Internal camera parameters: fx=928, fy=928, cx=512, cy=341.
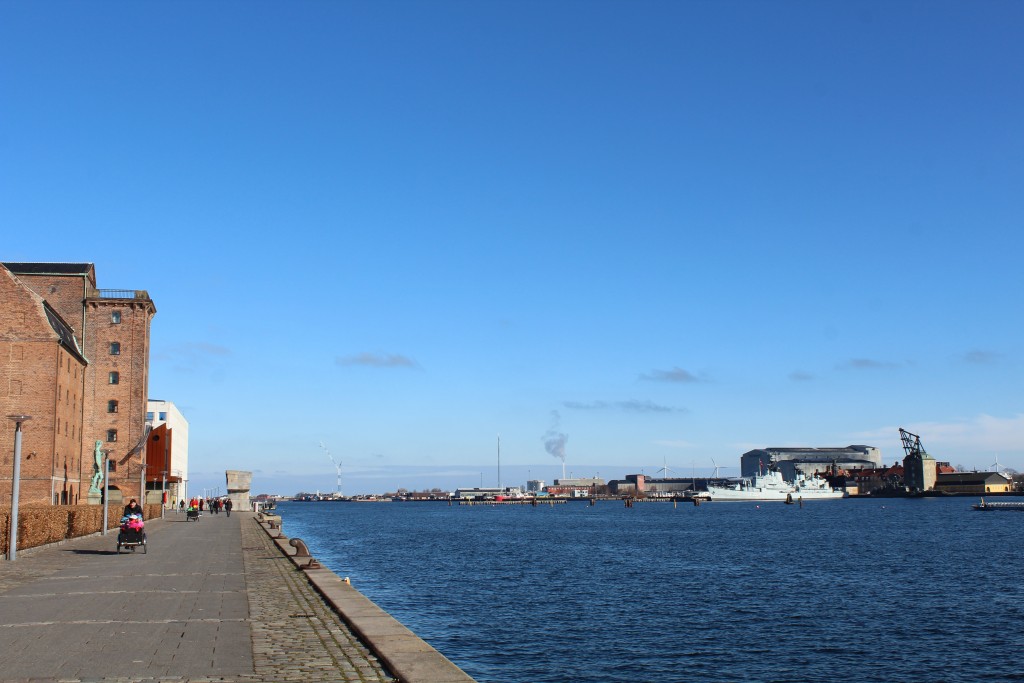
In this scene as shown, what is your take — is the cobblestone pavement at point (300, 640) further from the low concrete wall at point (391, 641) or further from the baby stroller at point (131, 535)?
the baby stroller at point (131, 535)

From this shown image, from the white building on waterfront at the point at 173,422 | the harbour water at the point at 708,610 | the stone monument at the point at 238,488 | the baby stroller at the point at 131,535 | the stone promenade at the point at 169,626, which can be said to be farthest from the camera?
the white building on waterfront at the point at 173,422

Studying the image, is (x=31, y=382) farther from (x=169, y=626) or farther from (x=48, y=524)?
(x=169, y=626)

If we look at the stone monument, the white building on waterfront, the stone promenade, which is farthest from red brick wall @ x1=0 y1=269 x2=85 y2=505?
the white building on waterfront

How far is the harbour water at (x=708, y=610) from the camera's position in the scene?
2920 centimetres

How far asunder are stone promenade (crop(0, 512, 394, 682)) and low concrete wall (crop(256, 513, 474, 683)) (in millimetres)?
246

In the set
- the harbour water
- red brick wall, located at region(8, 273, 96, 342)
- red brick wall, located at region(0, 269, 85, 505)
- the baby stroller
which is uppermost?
red brick wall, located at region(8, 273, 96, 342)

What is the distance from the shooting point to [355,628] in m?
18.9

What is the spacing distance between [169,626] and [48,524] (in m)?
27.8

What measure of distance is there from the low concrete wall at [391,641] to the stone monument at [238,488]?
136 meters

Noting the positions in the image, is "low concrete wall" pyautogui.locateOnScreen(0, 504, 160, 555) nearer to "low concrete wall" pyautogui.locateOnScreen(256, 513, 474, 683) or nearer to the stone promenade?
the stone promenade

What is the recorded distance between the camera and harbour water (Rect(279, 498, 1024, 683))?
29203mm

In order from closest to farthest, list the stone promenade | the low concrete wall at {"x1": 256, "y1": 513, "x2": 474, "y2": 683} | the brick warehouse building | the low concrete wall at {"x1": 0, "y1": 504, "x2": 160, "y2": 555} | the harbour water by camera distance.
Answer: the low concrete wall at {"x1": 256, "y1": 513, "x2": 474, "y2": 683} → the stone promenade → the harbour water → the low concrete wall at {"x1": 0, "y1": 504, "x2": 160, "y2": 555} → the brick warehouse building

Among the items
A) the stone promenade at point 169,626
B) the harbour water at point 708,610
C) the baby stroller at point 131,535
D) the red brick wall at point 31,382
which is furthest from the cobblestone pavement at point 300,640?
the red brick wall at point 31,382

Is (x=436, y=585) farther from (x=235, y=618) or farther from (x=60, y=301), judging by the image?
(x=60, y=301)
